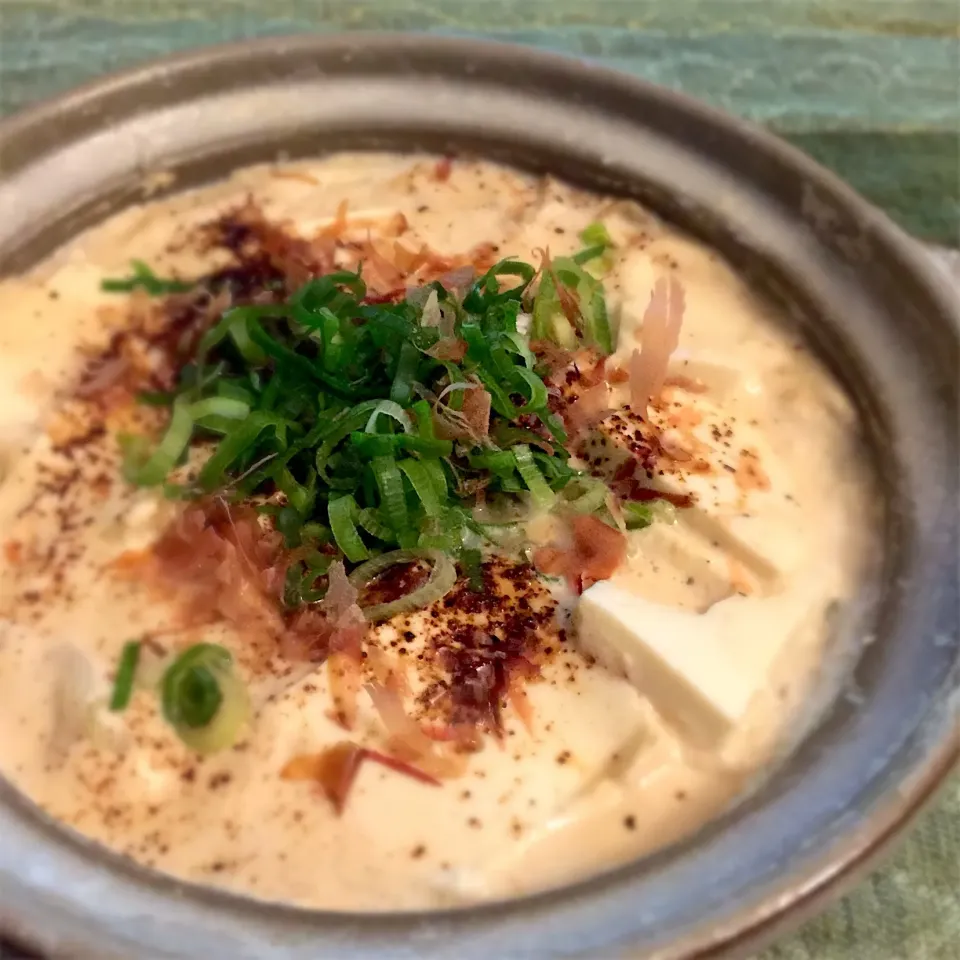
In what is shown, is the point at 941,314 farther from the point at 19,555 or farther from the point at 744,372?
the point at 19,555

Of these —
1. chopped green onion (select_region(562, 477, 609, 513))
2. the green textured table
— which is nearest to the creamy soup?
chopped green onion (select_region(562, 477, 609, 513))

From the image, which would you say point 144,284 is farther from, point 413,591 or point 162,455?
point 413,591

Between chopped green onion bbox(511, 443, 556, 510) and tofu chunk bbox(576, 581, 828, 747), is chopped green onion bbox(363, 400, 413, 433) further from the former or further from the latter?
tofu chunk bbox(576, 581, 828, 747)

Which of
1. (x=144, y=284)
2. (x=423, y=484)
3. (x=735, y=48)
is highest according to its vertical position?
(x=735, y=48)

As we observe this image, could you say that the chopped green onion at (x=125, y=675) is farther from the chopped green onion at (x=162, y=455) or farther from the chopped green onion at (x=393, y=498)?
the chopped green onion at (x=393, y=498)

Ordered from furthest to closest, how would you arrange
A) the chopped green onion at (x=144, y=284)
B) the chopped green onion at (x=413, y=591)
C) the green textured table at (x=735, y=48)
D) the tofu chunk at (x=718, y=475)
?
the green textured table at (x=735, y=48)
the chopped green onion at (x=144, y=284)
the tofu chunk at (x=718, y=475)
the chopped green onion at (x=413, y=591)

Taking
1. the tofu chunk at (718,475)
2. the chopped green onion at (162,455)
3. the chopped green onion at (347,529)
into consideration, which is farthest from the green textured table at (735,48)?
the chopped green onion at (347,529)

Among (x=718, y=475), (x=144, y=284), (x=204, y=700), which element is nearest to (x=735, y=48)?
(x=718, y=475)

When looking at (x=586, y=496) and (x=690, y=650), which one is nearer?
(x=690, y=650)
